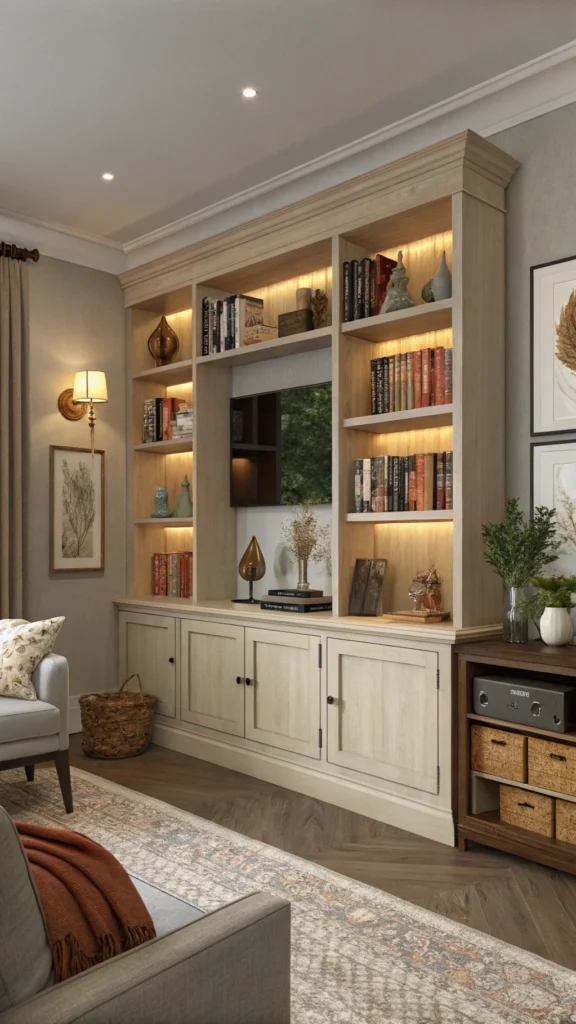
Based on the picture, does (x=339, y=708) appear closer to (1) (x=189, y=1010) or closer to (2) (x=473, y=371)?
(2) (x=473, y=371)

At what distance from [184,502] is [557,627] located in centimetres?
258

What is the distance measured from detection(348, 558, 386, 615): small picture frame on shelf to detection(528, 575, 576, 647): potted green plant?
79 cm

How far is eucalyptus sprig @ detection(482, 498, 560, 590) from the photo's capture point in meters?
3.19

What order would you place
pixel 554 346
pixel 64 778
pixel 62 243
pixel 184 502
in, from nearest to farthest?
pixel 554 346 < pixel 64 778 < pixel 62 243 < pixel 184 502

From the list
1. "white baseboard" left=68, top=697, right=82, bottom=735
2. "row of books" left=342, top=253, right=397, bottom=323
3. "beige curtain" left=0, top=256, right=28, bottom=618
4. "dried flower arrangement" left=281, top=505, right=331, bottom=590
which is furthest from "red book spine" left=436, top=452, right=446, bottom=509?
"white baseboard" left=68, top=697, right=82, bottom=735

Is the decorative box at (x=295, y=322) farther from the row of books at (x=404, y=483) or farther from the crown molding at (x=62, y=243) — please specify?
the crown molding at (x=62, y=243)

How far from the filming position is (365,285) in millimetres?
3760

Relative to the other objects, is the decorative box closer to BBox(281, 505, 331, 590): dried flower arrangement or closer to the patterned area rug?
BBox(281, 505, 331, 590): dried flower arrangement

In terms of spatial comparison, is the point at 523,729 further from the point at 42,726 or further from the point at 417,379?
the point at 42,726

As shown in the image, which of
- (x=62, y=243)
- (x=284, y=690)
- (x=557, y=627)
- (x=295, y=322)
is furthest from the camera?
(x=62, y=243)

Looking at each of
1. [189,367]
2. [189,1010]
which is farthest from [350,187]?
[189,1010]

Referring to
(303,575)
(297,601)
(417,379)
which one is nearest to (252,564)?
(303,575)

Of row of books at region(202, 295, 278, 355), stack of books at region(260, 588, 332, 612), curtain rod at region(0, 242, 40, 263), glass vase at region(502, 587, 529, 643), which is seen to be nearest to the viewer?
glass vase at region(502, 587, 529, 643)

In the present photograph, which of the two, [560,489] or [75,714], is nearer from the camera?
[560,489]
